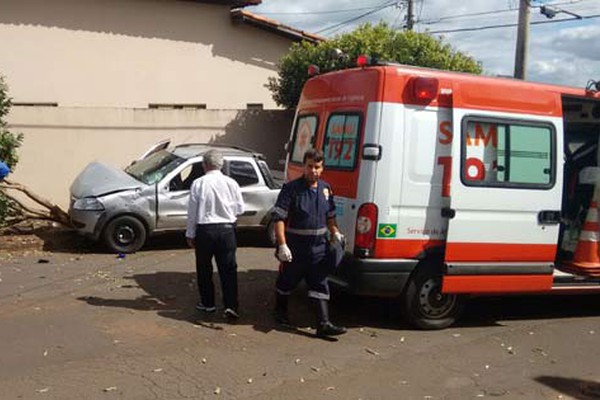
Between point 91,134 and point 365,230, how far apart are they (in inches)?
337

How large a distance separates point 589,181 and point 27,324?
5.90m

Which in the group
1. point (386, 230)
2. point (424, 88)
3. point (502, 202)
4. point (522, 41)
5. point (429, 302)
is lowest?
point (429, 302)

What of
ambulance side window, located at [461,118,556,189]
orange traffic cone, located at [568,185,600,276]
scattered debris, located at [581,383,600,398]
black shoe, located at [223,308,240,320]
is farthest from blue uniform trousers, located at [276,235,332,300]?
orange traffic cone, located at [568,185,600,276]

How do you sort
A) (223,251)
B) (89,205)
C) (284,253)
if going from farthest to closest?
(89,205) → (223,251) → (284,253)

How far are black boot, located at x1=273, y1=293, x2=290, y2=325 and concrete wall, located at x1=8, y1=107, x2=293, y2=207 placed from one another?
780cm

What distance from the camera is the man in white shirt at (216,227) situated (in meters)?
6.70

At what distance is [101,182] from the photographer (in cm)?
1030

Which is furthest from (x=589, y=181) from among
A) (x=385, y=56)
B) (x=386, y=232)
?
(x=385, y=56)

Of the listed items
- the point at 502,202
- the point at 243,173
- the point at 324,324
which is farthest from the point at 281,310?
the point at 243,173

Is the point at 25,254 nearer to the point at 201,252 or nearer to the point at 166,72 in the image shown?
the point at 201,252

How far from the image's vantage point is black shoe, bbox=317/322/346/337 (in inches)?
244

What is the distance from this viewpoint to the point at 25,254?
982cm

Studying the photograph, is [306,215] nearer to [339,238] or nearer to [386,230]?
[339,238]

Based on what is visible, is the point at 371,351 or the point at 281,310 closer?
the point at 371,351
